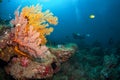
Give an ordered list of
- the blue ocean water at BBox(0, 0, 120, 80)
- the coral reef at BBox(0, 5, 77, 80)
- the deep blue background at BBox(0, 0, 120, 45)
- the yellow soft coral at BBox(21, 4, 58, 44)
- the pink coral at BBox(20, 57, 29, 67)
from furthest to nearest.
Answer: the deep blue background at BBox(0, 0, 120, 45) → the blue ocean water at BBox(0, 0, 120, 80) → the yellow soft coral at BBox(21, 4, 58, 44) → the pink coral at BBox(20, 57, 29, 67) → the coral reef at BBox(0, 5, 77, 80)

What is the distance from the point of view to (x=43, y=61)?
586 cm

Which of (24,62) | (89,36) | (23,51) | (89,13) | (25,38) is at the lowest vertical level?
(24,62)

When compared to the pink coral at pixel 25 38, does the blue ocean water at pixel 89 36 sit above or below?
above

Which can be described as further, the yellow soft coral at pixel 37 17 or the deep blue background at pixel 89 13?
the deep blue background at pixel 89 13

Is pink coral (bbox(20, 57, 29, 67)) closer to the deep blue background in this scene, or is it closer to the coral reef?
the coral reef

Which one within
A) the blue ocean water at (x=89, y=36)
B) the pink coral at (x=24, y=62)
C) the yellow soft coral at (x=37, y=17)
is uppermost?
the blue ocean water at (x=89, y=36)

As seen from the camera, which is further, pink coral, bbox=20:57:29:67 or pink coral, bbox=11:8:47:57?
pink coral, bbox=20:57:29:67

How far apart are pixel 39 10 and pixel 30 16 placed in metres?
0.44

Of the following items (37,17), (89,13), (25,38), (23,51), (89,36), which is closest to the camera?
(25,38)

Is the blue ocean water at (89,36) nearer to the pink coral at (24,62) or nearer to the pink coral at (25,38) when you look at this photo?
the pink coral at (24,62)

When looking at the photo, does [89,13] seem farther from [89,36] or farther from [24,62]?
[24,62]

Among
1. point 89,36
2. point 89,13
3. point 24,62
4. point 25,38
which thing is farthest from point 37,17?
point 89,13

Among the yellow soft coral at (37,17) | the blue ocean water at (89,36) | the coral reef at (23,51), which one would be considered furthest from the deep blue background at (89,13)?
the coral reef at (23,51)

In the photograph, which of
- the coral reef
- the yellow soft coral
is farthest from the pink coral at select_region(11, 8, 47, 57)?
the yellow soft coral
